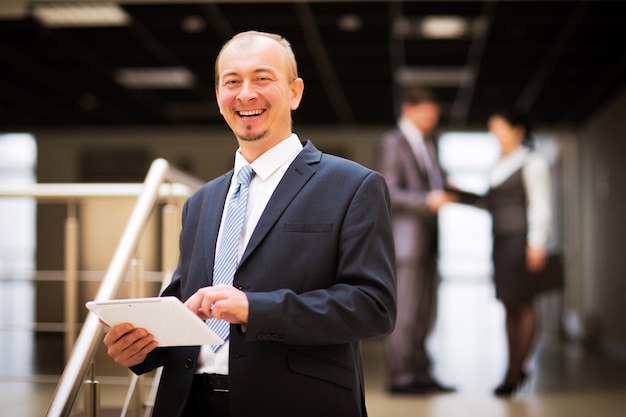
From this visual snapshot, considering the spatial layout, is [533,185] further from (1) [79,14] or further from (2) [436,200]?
(1) [79,14]

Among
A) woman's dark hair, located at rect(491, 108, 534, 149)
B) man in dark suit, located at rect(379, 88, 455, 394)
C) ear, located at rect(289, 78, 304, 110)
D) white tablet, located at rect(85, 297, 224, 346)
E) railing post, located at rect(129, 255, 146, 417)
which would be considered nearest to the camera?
white tablet, located at rect(85, 297, 224, 346)

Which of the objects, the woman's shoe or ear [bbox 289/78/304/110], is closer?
ear [bbox 289/78/304/110]

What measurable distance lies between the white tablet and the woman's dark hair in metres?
3.93

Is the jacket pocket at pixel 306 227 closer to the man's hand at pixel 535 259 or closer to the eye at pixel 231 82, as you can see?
the eye at pixel 231 82

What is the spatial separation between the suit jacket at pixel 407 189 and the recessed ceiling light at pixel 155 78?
4.15 metres

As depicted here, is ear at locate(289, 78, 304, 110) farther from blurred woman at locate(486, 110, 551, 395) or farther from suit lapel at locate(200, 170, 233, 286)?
blurred woman at locate(486, 110, 551, 395)

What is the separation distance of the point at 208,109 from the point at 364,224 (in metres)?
9.33

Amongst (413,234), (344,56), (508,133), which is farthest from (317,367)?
(344,56)

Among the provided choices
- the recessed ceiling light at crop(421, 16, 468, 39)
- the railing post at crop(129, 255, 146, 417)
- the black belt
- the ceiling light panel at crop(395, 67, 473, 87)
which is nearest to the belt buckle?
the black belt

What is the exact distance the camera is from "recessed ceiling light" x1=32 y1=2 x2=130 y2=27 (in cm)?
652

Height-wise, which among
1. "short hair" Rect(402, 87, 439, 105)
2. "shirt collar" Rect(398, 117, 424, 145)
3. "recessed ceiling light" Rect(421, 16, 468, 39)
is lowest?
"shirt collar" Rect(398, 117, 424, 145)

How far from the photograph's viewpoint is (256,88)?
169 cm

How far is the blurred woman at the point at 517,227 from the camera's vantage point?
4.98 m

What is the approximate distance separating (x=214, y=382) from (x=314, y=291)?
0.30 meters
